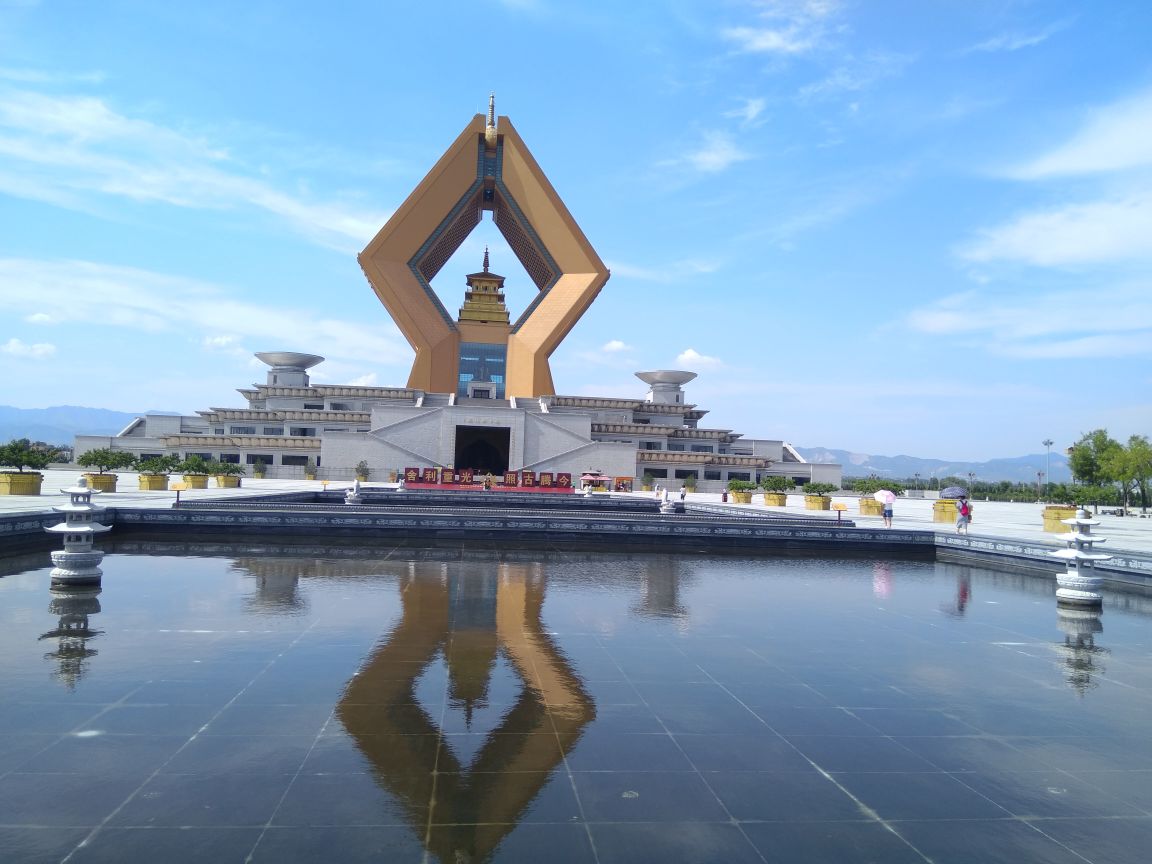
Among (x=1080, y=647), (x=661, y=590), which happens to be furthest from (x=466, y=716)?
(x=1080, y=647)

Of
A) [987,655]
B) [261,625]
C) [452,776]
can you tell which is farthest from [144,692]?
[987,655]

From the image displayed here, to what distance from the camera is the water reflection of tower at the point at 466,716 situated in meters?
3.57

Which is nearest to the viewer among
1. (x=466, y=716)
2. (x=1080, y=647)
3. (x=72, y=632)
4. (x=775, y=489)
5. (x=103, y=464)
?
Answer: (x=466, y=716)

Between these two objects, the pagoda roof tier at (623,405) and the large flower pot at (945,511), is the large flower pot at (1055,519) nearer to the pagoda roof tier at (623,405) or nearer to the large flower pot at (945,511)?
the large flower pot at (945,511)

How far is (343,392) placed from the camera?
48.0 m

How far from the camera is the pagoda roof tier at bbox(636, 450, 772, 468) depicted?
4741 cm

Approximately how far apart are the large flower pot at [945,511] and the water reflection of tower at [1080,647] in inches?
712

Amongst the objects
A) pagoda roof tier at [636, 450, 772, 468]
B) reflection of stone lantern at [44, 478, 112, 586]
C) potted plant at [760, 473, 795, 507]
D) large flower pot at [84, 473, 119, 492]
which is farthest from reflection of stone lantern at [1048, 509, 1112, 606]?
pagoda roof tier at [636, 450, 772, 468]

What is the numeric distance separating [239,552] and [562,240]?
3769 centimetres

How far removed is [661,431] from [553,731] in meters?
46.1

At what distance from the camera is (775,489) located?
139 feet

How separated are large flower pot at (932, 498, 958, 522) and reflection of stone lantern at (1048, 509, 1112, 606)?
17547 mm

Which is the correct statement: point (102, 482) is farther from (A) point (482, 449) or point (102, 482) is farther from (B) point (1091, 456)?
(B) point (1091, 456)

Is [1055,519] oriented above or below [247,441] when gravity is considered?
below
